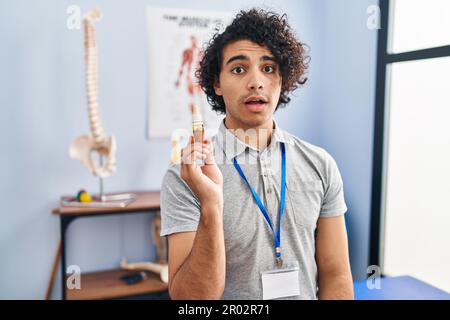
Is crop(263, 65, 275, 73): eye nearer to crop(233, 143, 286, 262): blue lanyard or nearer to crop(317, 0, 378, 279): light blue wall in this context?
crop(233, 143, 286, 262): blue lanyard

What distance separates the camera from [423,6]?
182 centimetres

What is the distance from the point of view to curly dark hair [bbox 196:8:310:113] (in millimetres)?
990

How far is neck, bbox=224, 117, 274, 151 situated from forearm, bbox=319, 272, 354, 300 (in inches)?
14.5

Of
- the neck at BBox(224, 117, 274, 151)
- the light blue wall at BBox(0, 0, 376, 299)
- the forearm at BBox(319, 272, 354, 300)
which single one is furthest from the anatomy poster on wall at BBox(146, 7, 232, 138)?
the forearm at BBox(319, 272, 354, 300)

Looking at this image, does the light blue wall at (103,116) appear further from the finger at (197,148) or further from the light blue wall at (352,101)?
the finger at (197,148)

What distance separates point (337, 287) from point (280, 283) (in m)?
0.15

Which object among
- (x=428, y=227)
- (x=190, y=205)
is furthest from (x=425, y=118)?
(x=190, y=205)

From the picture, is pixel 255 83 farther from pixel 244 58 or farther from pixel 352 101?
pixel 352 101

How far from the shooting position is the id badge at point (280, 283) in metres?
0.92

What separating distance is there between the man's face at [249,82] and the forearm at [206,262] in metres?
0.28

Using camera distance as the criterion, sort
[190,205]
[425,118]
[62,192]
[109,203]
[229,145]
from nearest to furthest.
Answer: [190,205] < [229,145] < [425,118] < [109,203] < [62,192]

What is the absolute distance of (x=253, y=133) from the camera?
40.3 inches

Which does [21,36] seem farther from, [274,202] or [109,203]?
[274,202]
